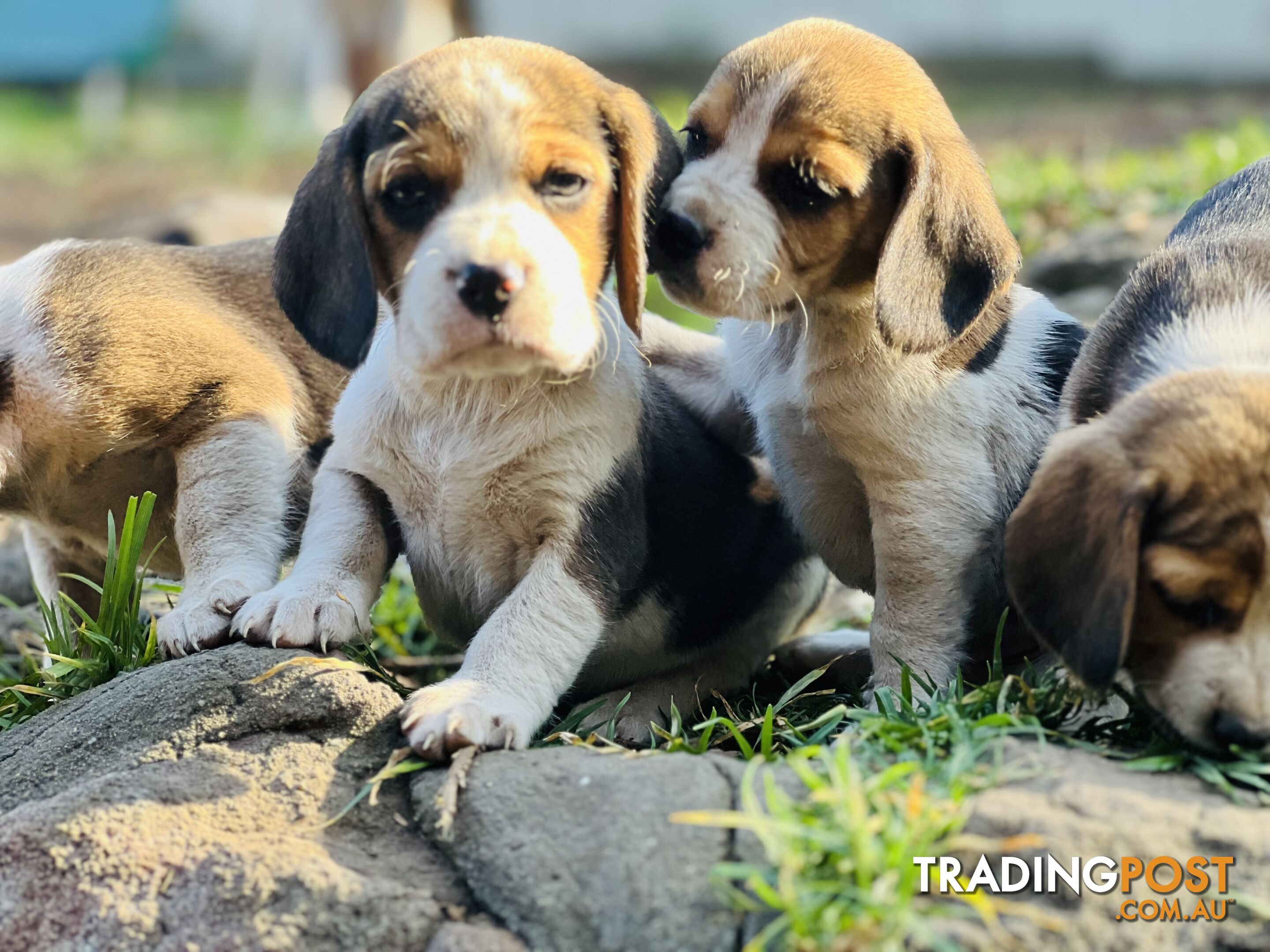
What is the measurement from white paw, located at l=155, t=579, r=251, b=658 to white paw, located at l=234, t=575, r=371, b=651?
11 centimetres

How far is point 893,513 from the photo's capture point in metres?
5.36

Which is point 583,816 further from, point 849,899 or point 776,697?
point 776,697

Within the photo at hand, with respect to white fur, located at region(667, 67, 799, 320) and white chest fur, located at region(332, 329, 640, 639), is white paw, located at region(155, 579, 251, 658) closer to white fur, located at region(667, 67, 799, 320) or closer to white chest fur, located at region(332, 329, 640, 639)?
white chest fur, located at region(332, 329, 640, 639)

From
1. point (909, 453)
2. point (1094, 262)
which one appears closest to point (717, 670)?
point (909, 453)

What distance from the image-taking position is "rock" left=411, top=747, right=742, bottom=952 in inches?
147

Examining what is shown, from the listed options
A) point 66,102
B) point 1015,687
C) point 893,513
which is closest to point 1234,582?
point 1015,687

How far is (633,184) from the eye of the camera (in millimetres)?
4828

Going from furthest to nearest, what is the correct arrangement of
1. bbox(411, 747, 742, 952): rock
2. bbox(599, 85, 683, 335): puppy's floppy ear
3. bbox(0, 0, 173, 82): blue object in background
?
1. bbox(0, 0, 173, 82): blue object in background
2. bbox(599, 85, 683, 335): puppy's floppy ear
3. bbox(411, 747, 742, 952): rock

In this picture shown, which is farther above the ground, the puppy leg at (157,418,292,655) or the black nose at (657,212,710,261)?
the black nose at (657,212,710,261)

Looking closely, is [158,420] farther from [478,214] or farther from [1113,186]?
[1113,186]

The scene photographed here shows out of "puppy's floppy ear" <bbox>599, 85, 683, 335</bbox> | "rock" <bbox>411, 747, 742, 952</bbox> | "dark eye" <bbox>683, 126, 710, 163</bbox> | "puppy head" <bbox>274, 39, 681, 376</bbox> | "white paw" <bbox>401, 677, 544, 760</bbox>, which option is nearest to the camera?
"rock" <bbox>411, 747, 742, 952</bbox>

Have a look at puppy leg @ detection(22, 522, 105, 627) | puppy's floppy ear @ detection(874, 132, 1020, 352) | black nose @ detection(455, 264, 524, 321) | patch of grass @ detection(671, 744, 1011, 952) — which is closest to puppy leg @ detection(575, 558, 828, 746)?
patch of grass @ detection(671, 744, 1011, 952)

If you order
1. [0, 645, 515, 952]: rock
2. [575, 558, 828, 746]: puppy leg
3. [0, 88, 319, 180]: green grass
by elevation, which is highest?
[0, 645, 515, 952]: rock

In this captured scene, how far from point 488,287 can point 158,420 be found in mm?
2112
